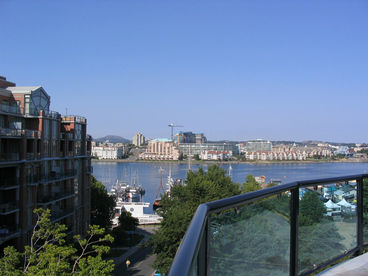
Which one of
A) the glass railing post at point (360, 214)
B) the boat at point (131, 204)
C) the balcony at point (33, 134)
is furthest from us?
the boat at point (131, 204)

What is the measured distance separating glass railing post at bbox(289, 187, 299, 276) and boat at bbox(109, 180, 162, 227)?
21.2 meters

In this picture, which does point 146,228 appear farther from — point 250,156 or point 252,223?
point 250,156

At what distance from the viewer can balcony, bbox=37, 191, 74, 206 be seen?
11698 mm

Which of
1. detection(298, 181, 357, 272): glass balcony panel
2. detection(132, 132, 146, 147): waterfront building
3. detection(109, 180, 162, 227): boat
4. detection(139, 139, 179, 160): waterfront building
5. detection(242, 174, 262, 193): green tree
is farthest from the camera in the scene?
detection(132, 132, 146, 147): waterfront building

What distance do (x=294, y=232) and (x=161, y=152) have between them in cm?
10471

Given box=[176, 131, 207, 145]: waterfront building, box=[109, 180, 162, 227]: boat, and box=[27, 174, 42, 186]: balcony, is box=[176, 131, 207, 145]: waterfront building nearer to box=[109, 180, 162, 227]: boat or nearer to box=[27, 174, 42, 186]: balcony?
box=[109, 180, 162, 227]: boat

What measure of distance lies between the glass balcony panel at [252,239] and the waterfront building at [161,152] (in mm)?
96988

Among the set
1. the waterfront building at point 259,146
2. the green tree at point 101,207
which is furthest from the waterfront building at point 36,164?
the waterfront building at point 259,146

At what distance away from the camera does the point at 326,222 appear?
1.97 metres

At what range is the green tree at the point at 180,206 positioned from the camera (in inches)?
447

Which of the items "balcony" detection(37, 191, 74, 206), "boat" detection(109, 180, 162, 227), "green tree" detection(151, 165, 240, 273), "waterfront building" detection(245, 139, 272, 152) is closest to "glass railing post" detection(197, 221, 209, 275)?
"green tree" detection(151, 165, 240, 273)

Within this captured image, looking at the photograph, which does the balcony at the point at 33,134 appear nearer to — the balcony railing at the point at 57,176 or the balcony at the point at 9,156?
the balcony at the point at 9,156

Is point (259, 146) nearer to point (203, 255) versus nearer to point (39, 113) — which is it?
point (39, 113)

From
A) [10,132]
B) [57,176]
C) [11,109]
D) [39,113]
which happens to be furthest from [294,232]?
[57,176]
